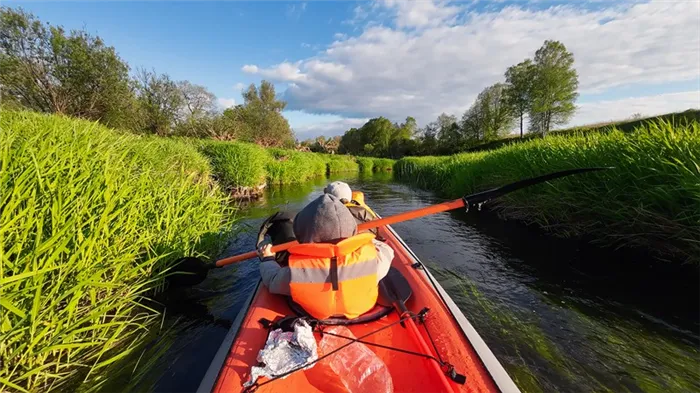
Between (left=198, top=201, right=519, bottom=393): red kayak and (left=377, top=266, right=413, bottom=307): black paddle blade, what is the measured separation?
7 centimetres

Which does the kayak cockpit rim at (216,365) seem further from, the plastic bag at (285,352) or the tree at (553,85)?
the tree at (553,85)

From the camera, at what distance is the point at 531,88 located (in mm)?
33000

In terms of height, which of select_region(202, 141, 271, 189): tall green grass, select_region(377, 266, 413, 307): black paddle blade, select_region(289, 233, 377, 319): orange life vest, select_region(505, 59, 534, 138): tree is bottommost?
select_region(377, 266, 413, 307): black paddle blade

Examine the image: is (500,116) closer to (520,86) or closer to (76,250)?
(520,86)

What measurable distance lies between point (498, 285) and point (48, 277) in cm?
475

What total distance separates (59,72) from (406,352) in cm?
2111

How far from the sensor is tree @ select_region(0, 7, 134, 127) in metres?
13.6

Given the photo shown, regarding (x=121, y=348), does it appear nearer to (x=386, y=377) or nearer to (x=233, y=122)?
(x=386, y=377)

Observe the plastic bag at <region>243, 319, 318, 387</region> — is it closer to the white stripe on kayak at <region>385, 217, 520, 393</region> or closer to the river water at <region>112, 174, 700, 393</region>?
the white stripe on kayak at <region>385, 217, 520, 393</region>

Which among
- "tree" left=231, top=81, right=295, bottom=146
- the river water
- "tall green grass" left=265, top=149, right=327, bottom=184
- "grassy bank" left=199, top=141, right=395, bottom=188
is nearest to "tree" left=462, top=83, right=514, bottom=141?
"tree" left=231, top=81, right=295, bottom=146

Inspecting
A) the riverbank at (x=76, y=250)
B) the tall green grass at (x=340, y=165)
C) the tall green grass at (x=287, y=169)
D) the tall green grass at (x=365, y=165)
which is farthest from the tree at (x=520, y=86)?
the riverbank at (x=76, y=250)

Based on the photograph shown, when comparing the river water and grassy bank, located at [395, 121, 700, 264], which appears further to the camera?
grassy bank, located at [395, 121, 700, 264]

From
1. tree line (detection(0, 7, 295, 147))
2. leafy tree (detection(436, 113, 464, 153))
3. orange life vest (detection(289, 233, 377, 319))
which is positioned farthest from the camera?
leafy tree (detection(436, 113, 464, 153))

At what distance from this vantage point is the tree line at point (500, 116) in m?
31.5
